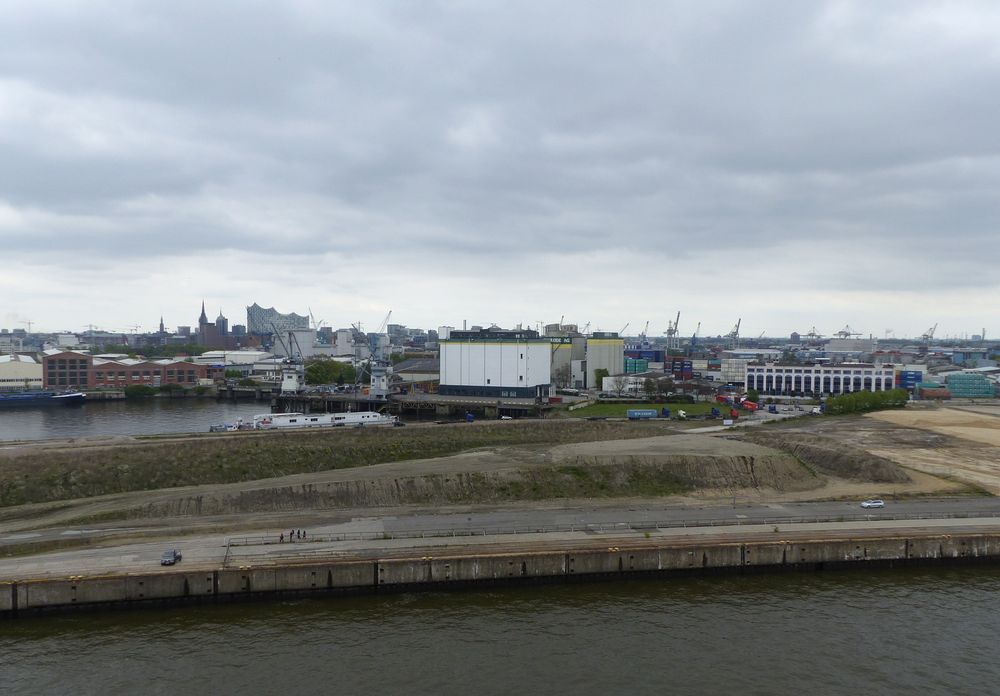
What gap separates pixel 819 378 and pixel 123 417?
8744cm

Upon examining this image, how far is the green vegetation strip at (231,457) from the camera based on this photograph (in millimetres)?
33656

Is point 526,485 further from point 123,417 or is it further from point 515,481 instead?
point 123,417

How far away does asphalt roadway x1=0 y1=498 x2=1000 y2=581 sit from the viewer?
2359 cm

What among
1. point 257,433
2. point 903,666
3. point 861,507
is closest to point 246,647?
point 903,666

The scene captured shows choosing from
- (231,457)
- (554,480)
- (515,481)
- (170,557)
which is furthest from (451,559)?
(231,457)

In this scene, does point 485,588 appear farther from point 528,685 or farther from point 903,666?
point 903,666

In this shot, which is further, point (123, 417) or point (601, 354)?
point (601, 354)

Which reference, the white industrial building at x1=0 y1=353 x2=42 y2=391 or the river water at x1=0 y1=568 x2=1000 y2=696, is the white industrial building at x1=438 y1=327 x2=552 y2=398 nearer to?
the river water at x1=0 y1=568 x2=1000 y2=696

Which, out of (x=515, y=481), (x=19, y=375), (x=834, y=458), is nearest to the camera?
(x=515, y=481)

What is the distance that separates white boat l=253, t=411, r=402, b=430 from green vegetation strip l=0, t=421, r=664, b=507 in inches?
224

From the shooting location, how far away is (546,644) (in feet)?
65.1

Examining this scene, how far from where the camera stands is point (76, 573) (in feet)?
72.1

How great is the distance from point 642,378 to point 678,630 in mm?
74666

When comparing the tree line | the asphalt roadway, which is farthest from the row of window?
the asphalt roadway
